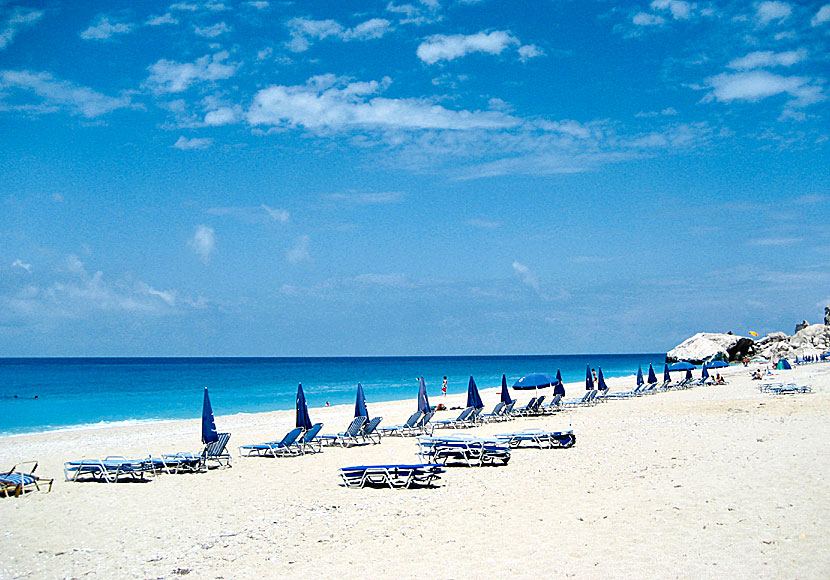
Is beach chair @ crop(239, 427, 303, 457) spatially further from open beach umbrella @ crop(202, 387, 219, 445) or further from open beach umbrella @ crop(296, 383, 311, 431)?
open beach umbrella @ crop(202, 387, 219, 445)

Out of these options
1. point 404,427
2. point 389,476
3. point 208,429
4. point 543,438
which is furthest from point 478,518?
point 404,427

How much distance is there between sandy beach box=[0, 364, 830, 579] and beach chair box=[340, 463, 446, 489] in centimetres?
29

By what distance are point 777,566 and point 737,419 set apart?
11.0 m

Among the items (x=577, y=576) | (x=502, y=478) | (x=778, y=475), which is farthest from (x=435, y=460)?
(x=577, y=576)

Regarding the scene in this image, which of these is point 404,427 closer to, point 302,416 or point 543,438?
point 302,416

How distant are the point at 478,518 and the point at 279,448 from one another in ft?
21.9

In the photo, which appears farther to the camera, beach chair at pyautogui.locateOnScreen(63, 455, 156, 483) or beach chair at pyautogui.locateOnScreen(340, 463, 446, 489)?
beach chair at pyautogui.locateOnScreen(63, 455, 156, 483)

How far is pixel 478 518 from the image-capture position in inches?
299

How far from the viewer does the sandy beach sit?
5.95 m

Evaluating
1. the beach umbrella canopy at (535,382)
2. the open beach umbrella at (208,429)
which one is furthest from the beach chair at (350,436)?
the beach umbrella canopy at (535,382)

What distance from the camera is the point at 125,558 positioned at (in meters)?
6.61

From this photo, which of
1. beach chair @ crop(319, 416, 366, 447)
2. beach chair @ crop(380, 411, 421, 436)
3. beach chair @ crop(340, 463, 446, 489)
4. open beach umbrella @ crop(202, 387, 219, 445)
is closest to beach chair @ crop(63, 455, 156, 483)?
open beach umbrella @ crop(202, 387, 219, 445)

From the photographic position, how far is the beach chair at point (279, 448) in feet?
43.4

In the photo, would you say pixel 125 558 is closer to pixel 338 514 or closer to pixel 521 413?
pixel 338 514
